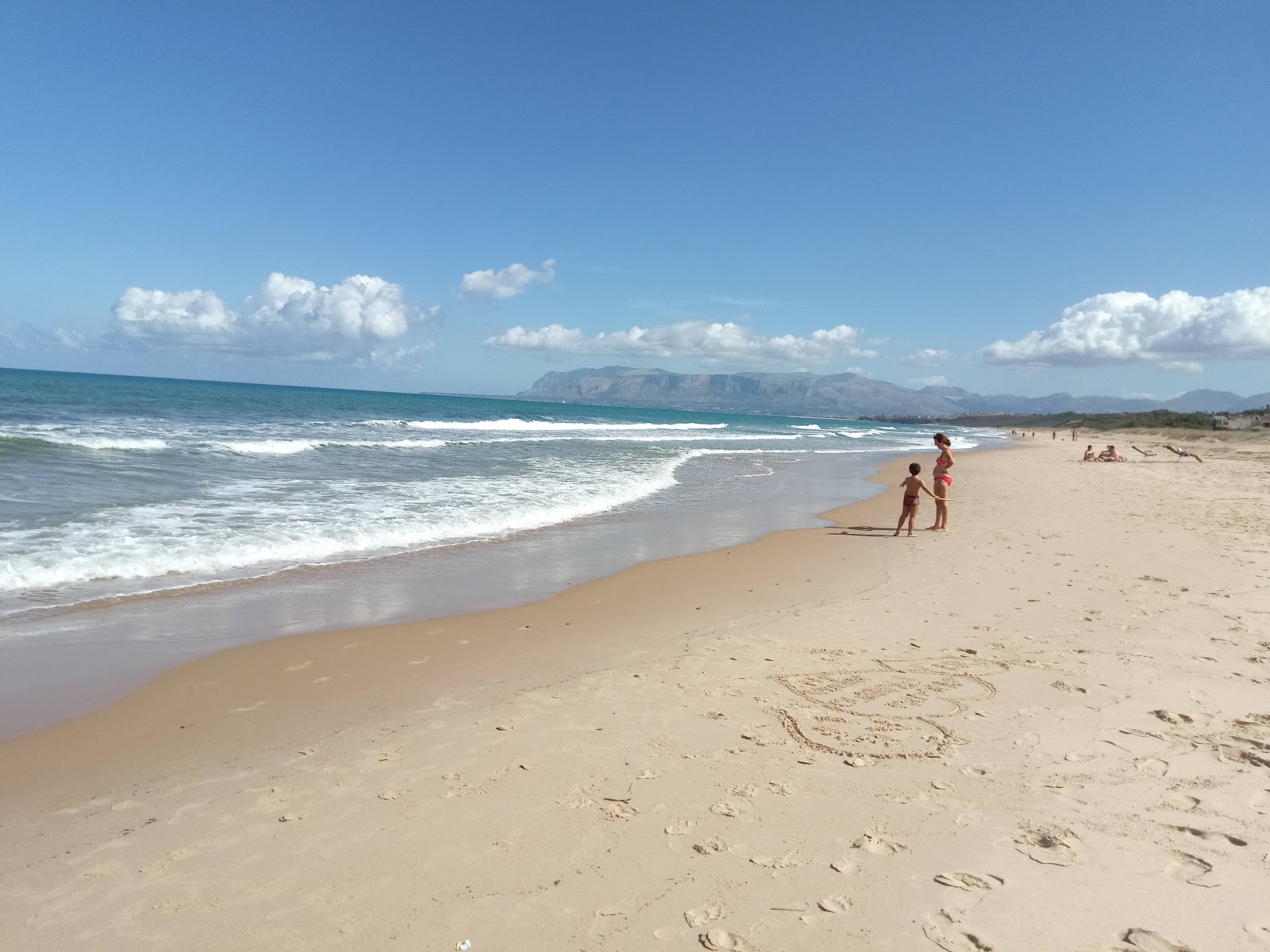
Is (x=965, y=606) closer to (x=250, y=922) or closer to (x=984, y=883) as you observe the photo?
(x=984, y=883)

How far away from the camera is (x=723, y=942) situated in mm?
2613

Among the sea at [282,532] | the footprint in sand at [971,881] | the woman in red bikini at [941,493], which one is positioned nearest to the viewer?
the footprint in sand at [971,881]

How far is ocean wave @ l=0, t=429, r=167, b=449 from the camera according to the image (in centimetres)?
2022

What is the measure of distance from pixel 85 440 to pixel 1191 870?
26.9m

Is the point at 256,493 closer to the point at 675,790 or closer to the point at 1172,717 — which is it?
the point at 675,790

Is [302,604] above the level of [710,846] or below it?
below

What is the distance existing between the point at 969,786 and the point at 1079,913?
98 cm

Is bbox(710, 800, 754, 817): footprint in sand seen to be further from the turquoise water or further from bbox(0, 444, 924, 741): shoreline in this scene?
the turquoise water

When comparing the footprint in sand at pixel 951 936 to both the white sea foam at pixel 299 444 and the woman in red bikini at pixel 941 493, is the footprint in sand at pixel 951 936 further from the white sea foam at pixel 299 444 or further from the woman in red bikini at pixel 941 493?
the white sea foam at pixel 299 444

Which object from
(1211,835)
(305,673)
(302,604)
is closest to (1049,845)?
(1211,835)

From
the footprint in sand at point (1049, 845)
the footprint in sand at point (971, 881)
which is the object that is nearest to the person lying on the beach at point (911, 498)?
the footprint in sand at point (1049, 845)

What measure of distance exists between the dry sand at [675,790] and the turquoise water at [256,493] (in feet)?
11.3

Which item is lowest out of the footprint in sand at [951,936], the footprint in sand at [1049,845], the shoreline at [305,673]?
the shoreline at [305,673]

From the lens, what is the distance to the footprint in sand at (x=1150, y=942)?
2.54 metres
